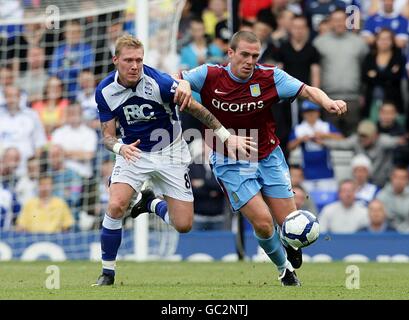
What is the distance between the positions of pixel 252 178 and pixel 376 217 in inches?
239

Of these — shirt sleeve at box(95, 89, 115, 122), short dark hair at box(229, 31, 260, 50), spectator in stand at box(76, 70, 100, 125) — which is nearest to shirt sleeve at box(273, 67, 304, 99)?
short dark hair at box(229, 31, 260, 50)

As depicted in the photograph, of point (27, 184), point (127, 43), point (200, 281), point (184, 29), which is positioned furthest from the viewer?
point (184, 29)

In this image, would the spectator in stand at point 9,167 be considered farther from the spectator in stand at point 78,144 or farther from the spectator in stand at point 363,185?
the spectator in stand at point 363,185

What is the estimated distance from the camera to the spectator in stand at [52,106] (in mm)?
16938

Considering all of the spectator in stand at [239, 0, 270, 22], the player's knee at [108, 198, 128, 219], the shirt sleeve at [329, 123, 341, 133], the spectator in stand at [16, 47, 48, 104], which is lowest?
the player's knee at [108, 198, 128, 219]

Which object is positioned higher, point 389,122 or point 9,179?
point 389,122

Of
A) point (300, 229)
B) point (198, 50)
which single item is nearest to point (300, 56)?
point (198, 50)

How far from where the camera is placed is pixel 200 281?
11.1 meters

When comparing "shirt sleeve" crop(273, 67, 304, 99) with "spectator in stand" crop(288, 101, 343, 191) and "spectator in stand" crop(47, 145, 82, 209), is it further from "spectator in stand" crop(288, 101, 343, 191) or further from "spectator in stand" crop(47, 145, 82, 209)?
"spectator in stand" crop(47, 145, 82, 209)

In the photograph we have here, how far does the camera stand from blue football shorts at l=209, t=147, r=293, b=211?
404 inches

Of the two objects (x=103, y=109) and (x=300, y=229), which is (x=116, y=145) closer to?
(x=103, y=109)

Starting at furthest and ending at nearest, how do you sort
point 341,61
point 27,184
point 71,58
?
point 341,61, point 71,58, point 27,184

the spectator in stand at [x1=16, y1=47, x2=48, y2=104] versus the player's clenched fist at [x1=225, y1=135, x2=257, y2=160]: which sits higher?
the spectator in stand at [x1=16, y1=47, x2=48, y2=104]

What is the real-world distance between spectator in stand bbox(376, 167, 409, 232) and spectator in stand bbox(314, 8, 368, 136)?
1.55m
